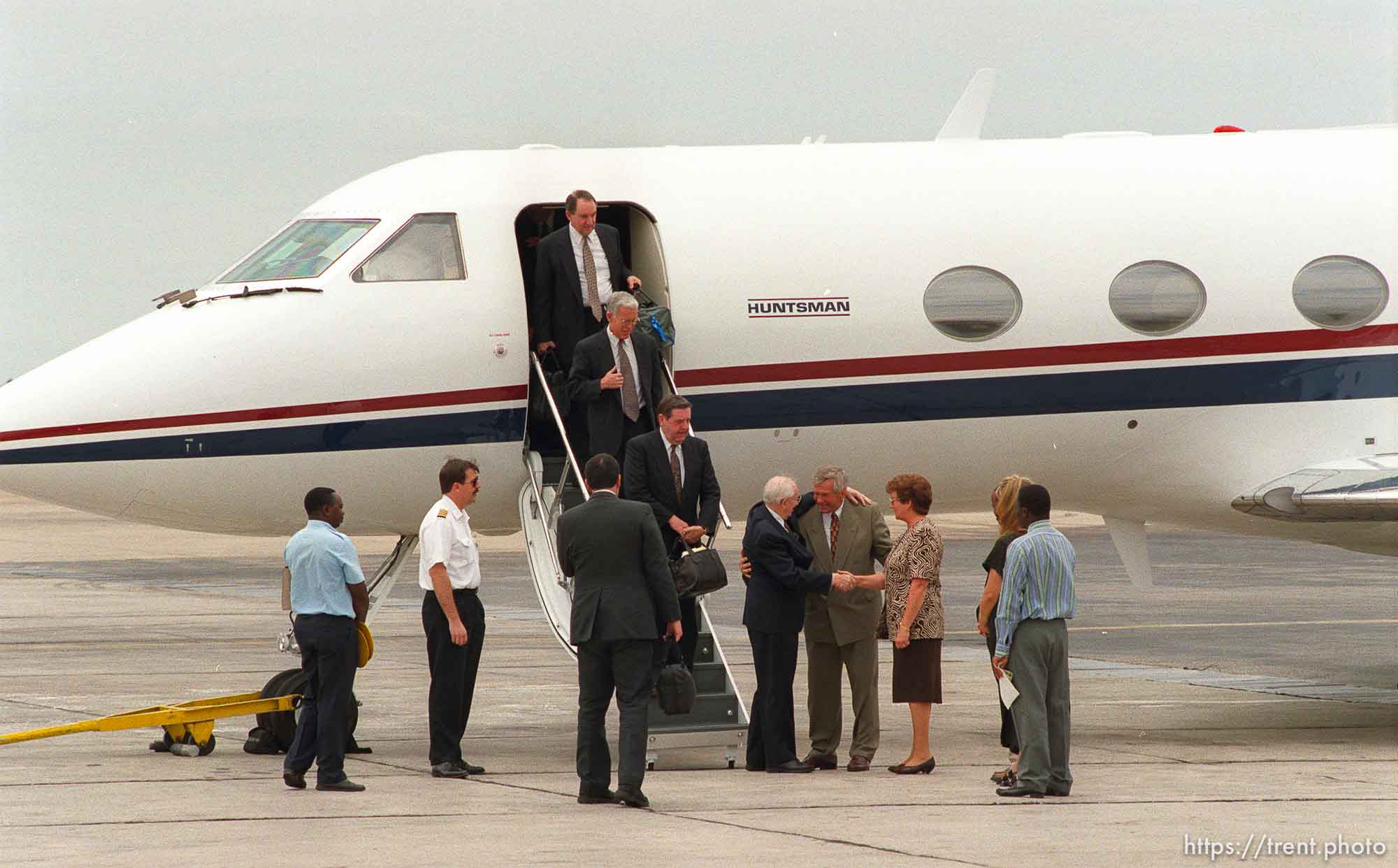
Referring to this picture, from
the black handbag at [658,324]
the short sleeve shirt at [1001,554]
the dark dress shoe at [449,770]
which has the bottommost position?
the dark dress shoe at [449,770]

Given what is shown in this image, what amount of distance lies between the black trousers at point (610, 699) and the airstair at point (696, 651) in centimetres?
71

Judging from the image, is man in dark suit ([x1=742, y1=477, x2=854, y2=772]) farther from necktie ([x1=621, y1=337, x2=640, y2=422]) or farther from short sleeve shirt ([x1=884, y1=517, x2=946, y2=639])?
necktie ([x1=621, y1=337, x2=640, y2=422])

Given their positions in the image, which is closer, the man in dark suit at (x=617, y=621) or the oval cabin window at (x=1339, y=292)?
the man in dark suit at (x=617, y=621)

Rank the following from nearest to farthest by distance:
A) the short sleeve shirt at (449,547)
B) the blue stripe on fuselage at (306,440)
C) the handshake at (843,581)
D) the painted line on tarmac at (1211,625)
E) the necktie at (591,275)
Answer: the short sleeve shirt at (449,547), the handshake at (843,581), the blue stripe on fuselage at (306,440), the necktie at (591,275), the painted line on tarmac at (1211,625)

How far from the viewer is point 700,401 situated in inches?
521

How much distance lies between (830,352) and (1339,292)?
13.4 feet

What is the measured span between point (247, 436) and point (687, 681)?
380 centimetres

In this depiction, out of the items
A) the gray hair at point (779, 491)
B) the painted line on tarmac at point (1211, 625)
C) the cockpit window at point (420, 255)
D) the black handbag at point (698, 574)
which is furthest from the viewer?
the painted line on tarmac at point (1211, 625)

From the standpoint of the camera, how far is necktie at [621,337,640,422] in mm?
12359

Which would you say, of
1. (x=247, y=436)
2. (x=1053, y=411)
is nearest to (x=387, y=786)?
(x=247, y=436)

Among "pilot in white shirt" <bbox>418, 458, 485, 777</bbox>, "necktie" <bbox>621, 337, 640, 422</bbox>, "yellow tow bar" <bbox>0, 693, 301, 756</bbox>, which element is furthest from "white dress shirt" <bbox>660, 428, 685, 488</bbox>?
"yellow tow bar" <bbox>0, 693, 301, 756</bbox>

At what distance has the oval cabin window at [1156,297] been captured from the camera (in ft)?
45.3

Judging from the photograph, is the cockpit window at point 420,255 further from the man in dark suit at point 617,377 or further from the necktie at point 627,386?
the necktie at point 627,386

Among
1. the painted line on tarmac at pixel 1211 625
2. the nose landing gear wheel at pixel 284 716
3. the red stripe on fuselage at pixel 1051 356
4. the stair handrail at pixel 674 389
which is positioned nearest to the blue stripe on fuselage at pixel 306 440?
the stair handrail at pixel 674 389
